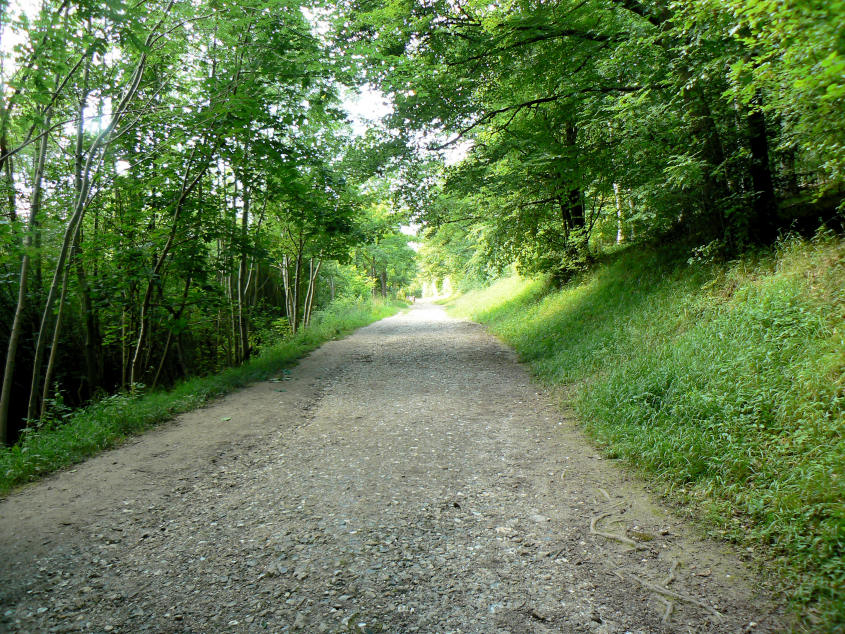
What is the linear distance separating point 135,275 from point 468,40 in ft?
23.7

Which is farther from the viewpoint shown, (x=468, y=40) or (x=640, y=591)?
(x=468, y=40)

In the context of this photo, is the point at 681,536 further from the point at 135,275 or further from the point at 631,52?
the point at 135,275

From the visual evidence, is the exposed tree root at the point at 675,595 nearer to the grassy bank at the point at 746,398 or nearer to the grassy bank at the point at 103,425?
the grassy bank at the point at 746,398

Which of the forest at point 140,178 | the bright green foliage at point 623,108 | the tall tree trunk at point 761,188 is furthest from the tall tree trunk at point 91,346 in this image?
the tall tree trunk at point 761,188

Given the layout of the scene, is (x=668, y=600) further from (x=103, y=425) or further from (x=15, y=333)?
(x=15, y=333)

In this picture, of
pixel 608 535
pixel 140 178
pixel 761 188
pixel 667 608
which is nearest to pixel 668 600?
pixel 667 608

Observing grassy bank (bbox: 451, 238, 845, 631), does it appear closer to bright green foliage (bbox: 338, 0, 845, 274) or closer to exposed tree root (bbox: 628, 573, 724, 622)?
exposed tree root (bbox: 628, 573, 724, 622)

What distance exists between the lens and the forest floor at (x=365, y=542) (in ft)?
7.29

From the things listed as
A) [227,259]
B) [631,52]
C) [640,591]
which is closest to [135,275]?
[227,259]

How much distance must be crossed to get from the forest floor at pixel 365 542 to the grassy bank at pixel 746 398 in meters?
0.27

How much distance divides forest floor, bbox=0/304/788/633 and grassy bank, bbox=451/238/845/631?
0.27 m

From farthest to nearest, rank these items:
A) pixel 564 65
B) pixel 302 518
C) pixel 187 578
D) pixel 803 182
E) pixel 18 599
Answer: pixel 564 65
pixel 803 182
pixel 302 518
pixel 187 578
pixel 18 599

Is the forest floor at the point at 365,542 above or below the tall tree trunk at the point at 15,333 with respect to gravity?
below

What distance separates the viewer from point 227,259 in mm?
8328
